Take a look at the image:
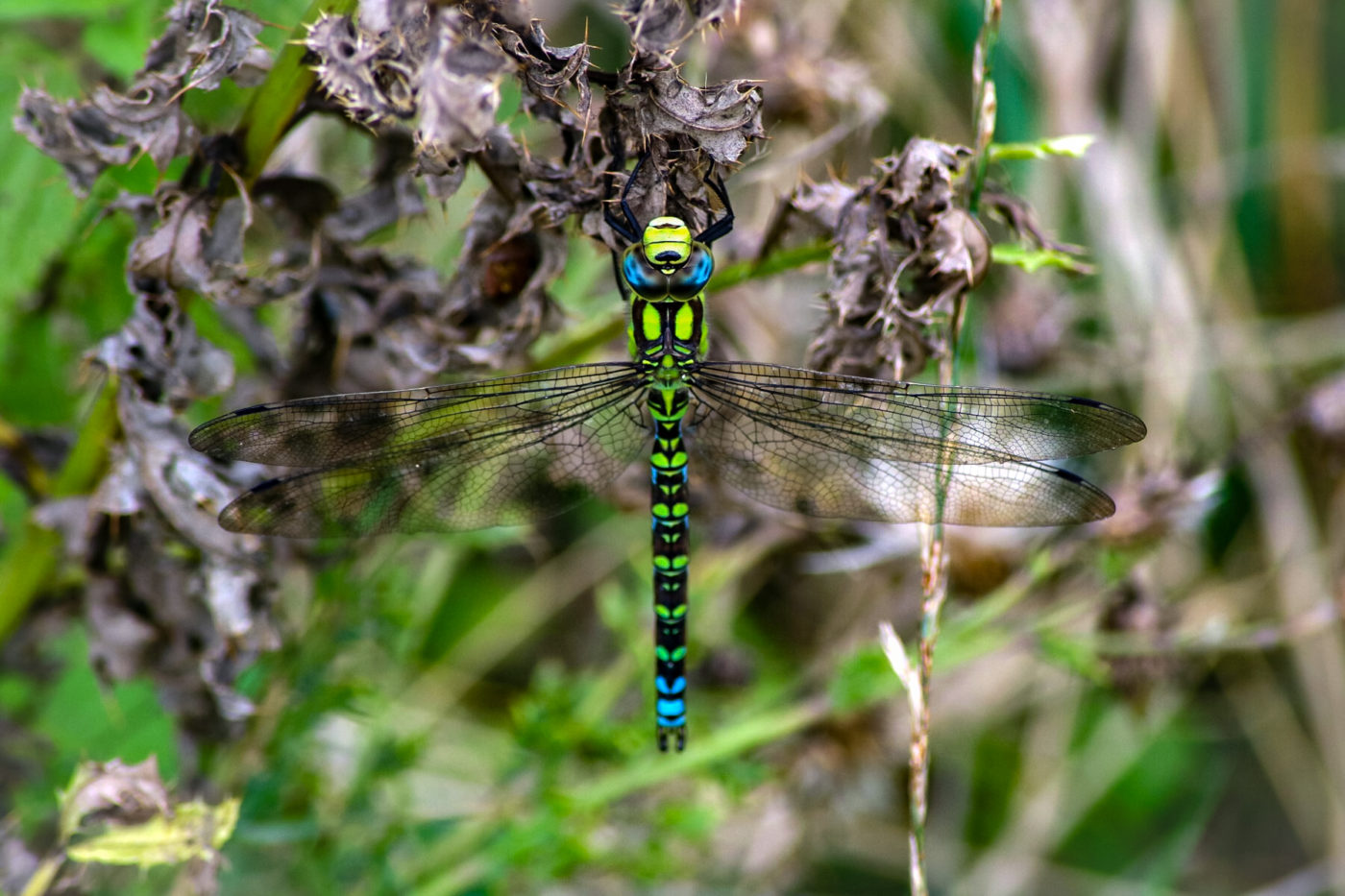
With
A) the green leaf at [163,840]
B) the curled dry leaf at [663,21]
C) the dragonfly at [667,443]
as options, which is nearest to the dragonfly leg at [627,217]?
the dragonfly at [667,443]

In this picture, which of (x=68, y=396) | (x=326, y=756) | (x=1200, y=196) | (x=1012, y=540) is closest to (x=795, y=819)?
Result: (x=1012, y=540)

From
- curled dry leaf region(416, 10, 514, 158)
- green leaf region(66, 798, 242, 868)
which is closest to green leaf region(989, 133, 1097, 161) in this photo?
curled dry leaf region(416, 10, 514, 158)

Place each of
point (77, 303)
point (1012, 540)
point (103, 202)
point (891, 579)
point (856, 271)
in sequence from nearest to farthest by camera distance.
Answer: point (856, 271) → point (103, 202) → point (77, 303) → point (1012, 540) → point (891, 579)

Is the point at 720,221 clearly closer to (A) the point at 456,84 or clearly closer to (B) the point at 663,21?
(B) the point at 663,21

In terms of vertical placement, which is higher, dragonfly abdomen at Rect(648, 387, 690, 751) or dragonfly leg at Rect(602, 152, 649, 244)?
dragonfly leg at Rect(602, 152, 649, 244)

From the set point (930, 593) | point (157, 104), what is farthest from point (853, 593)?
point (157, 104)

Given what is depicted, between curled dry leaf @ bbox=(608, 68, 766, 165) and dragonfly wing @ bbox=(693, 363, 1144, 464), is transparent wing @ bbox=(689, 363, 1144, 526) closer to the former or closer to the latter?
dragonfly wing @ bbox=(693, 363, 1144, 464)

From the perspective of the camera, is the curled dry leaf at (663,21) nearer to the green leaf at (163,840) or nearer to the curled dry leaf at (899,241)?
the curled dry leaf at (899,241)

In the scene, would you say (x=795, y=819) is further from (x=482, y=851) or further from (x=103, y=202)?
(x=103, y=202)
